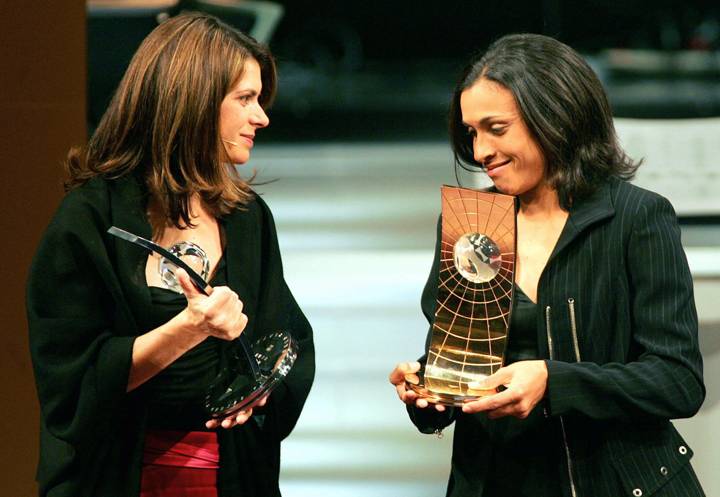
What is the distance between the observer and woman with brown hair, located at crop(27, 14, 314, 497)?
1.66 metres

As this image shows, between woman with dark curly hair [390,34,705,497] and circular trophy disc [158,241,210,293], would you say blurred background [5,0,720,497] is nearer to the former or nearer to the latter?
woman with dark curly hair [390,34,705,497]

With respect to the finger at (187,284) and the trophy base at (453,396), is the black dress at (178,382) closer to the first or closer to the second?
the finger at (187,284)

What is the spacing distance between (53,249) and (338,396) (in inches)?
93.8

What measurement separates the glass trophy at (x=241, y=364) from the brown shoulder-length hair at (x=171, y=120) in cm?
9

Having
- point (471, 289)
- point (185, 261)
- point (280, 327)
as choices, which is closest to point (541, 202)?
point (471, 289)

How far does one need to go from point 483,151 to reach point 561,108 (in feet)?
0.49

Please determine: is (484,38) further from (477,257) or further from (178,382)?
(178,382)

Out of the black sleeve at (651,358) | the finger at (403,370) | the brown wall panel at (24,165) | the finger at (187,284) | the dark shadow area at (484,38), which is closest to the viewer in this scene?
the finger at (187,284)

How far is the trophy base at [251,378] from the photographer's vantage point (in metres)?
1.67

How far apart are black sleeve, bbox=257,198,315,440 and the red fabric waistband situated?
0.16 metres

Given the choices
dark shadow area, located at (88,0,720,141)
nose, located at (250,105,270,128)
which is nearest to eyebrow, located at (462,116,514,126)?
nose, located at (250,105,270,128)

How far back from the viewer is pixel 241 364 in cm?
172

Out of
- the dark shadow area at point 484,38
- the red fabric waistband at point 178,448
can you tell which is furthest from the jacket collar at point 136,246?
the dark shadow area at point 484,38

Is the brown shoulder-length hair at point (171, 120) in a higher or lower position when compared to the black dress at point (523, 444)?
higher
